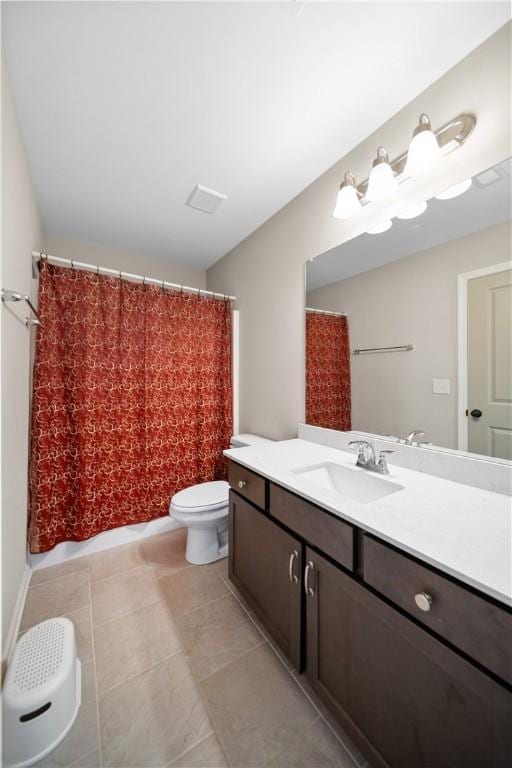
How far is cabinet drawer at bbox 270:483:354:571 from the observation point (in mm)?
857

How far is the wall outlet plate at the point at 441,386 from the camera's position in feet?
3.78

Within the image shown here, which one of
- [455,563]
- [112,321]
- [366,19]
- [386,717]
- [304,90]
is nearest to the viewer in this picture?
[455,563]

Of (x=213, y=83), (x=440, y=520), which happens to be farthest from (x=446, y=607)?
(x=213, y=83)

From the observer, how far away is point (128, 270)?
2.60 meters

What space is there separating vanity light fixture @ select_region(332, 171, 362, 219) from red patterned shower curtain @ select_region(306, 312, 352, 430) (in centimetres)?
52

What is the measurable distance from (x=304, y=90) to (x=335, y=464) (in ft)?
5.26

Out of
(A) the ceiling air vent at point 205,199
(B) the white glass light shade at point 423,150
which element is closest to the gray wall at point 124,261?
(A) the ceiling air vent at point 205,199

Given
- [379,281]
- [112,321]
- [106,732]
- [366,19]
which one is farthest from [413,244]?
[106,732]

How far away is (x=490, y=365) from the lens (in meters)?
1.02

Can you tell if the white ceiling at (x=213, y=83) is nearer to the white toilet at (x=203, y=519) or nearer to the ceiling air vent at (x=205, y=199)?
the ceiling air vent at (x=205, y=199)

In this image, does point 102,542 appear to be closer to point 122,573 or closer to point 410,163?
point 122,573

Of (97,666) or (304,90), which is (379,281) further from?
(97,666)

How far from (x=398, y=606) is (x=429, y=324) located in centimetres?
102

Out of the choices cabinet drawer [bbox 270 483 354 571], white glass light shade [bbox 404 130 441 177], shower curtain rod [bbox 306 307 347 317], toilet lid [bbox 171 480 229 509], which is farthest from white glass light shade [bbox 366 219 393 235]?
toilet lid [bbox 171 480 229 509]
